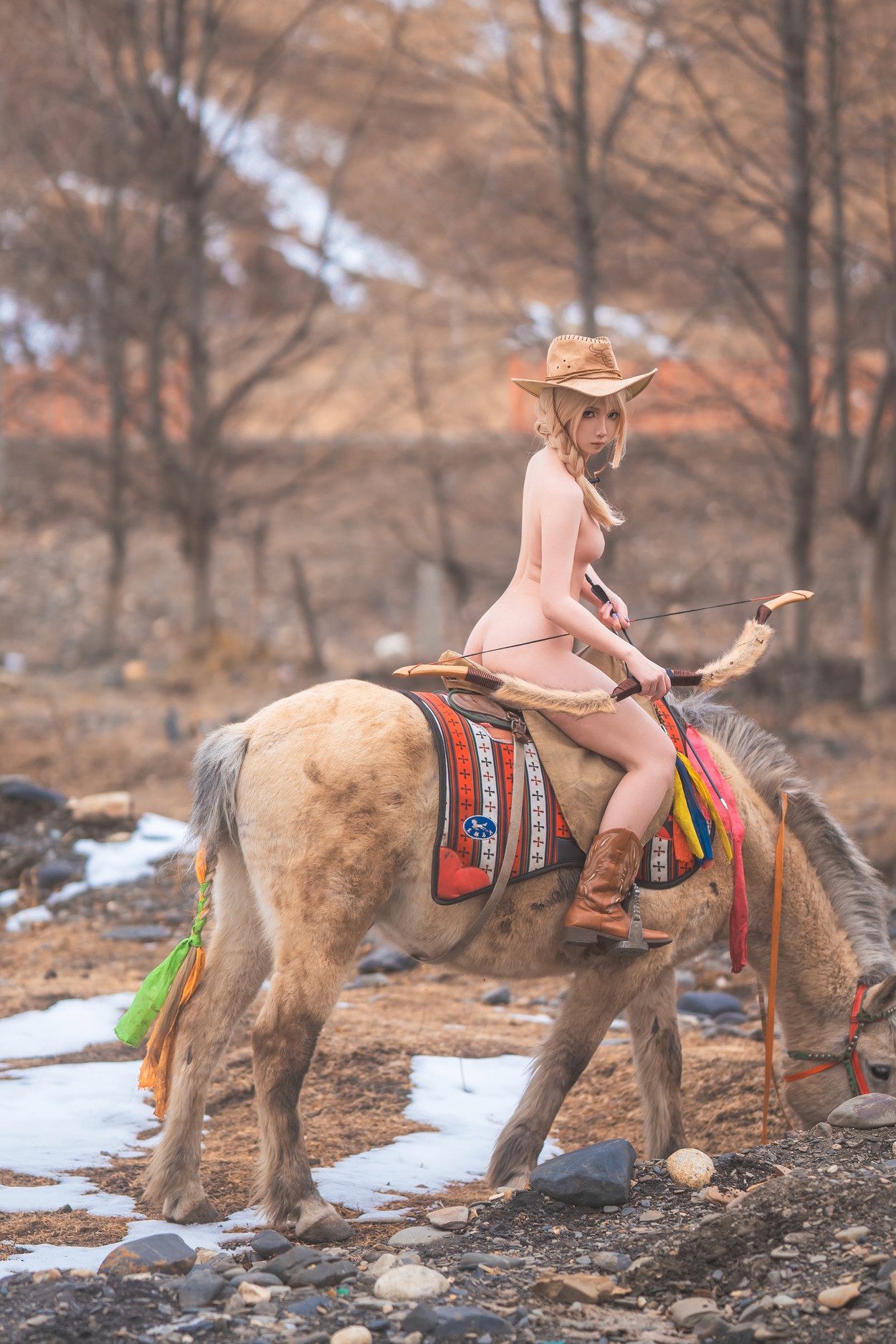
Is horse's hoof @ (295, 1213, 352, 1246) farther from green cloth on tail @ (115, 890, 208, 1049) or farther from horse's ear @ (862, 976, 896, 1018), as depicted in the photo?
horse's ear @ (862, 976, 896, 1018)

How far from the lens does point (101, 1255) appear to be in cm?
314

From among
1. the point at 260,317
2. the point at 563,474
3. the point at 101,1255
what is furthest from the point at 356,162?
the point at 101,1255

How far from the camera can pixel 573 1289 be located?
110 inches

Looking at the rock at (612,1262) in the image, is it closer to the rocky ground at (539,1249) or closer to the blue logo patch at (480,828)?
the rocky ground at (539,1249)

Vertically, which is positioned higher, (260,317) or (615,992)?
(260,317)

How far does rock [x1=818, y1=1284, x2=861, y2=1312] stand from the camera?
2.59m

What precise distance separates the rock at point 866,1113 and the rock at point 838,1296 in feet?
3.55

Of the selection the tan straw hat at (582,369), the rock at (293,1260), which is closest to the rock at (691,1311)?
the rock at (293,1260)

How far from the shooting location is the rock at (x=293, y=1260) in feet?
9.80

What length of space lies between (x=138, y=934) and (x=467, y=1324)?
4.97 m

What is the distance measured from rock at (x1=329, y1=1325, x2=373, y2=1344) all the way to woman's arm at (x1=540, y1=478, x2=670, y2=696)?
6.39 ft

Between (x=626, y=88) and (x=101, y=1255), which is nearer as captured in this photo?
(x=101, y=1255)

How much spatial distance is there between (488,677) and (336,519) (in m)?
23.0

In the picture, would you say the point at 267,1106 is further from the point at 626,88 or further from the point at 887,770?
the point at 626,88
